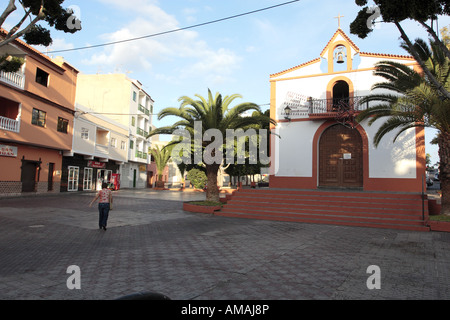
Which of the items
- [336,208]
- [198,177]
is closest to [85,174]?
[198,177]

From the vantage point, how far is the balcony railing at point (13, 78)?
17.2 metres

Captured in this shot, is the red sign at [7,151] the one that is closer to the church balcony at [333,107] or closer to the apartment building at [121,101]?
the apartment building at [121,101]

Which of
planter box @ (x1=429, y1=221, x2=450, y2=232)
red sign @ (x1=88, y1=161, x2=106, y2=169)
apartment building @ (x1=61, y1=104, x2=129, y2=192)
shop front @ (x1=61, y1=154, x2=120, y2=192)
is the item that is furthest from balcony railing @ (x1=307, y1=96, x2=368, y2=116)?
red sign @ (x1=88, y1=161, x2=106, y2=169)

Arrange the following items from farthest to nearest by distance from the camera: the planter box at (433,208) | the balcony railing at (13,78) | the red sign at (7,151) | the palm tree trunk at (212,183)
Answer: the red sign at (7,151) < the balcony railing at (13,78) < the palm tree trunk at (212,183) < the planter box at (433,208)

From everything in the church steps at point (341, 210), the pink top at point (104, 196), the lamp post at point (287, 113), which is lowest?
the church steps at point (341, 210)

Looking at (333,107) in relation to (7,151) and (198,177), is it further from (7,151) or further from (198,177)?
(7,151)

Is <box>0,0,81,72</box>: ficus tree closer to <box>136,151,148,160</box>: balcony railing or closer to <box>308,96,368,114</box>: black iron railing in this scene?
<box>308,96,368,114</box>: black iron railing

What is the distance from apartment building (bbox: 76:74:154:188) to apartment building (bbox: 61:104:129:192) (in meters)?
1.82

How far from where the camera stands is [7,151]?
18281 millimetres

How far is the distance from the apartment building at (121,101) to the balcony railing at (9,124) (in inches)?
540

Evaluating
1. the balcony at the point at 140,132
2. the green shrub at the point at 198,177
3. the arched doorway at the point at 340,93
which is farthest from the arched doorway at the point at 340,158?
the balcony at the point at 140,132

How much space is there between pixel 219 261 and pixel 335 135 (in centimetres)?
1290

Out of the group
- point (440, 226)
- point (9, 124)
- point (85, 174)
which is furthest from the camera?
point (85, 174)
